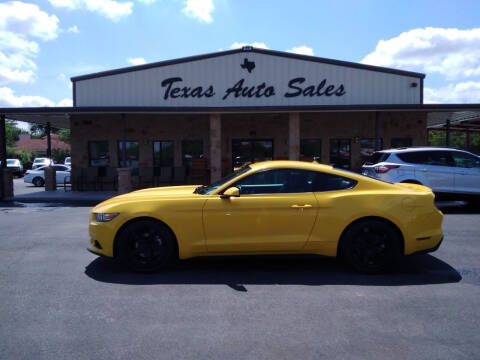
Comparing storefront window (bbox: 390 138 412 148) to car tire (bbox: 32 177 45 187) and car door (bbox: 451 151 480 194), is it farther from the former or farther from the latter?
car tire (bbox: 32 177 45 187)

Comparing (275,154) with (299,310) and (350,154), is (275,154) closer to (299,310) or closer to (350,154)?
(350,154)

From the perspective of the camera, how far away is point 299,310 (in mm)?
3811

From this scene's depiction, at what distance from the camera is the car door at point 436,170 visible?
32.1 feet

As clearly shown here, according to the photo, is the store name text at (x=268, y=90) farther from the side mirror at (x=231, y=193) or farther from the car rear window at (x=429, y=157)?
the side mirror at (x=231, y=193)

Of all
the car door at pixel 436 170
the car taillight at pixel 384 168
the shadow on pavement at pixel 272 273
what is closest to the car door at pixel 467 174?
the car door at pixel 436 170

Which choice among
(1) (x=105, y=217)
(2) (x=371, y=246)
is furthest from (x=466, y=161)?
(1) (x=105, y=217)

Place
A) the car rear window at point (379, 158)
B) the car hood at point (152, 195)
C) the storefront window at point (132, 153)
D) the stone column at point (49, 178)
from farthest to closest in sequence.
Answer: the storefront window at point (132, 153) < the stone column at point (49, 178) < the car rear window at point (379, 158) < the car hood at point (152, 195)

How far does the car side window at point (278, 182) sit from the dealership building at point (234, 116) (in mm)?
10468

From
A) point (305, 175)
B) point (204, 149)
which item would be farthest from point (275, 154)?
point (305, 175)

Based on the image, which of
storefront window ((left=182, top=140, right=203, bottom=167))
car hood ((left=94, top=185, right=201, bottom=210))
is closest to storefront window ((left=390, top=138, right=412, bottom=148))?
storefront window ((left=182, top=140, right=203, bottom=167))

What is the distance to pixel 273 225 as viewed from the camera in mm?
4828

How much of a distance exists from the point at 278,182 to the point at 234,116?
12017 millimetres

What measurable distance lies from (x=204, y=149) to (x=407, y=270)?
1265 cm

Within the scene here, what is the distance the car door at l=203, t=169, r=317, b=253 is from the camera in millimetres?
4820
